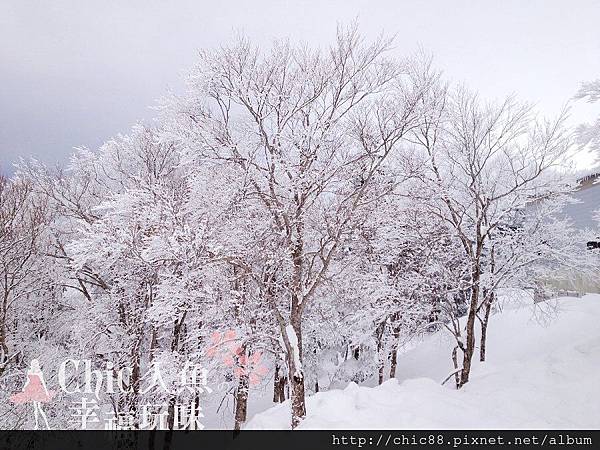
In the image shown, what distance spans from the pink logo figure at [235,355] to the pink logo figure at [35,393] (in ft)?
12.2

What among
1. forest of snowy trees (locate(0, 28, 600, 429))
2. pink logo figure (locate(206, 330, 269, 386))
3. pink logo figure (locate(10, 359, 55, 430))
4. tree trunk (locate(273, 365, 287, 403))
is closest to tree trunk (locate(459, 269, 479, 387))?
forest of snowy trees (locate(0, 28, 600, 429))

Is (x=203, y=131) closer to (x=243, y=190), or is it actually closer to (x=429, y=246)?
(x=243, y=190)

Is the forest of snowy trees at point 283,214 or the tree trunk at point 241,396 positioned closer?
the forest of snowy trees at point 283,214

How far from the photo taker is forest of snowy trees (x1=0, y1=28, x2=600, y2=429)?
7.51m

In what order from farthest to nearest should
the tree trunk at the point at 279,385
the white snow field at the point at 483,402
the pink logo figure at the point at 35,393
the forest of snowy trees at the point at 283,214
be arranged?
the tree trunk at the point at 279,385 < the pink logo figure at the point at 35,393 < the forest of snowy trees at the point at 283,214 < the white snow field at the point at 483,402

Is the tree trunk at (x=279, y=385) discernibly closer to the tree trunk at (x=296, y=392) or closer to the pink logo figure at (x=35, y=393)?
the tree trunk at (x=296, y=392)

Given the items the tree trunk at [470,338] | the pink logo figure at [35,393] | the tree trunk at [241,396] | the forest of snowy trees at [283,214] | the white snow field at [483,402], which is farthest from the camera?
the tree trunk at [241,396]

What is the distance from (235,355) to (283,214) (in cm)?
348

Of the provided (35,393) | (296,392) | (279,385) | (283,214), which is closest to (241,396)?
(279,385)

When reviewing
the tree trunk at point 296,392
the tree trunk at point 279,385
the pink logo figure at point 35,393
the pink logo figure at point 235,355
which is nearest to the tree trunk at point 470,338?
the tree trunk at point 296,392

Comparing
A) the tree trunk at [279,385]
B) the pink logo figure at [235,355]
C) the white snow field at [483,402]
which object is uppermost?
the pink logo figure at [235,355]

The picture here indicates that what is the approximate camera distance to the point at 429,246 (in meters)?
10.3

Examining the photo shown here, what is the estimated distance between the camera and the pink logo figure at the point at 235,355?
26.2 feet

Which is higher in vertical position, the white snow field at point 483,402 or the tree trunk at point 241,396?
the white snow field at point 483,402
